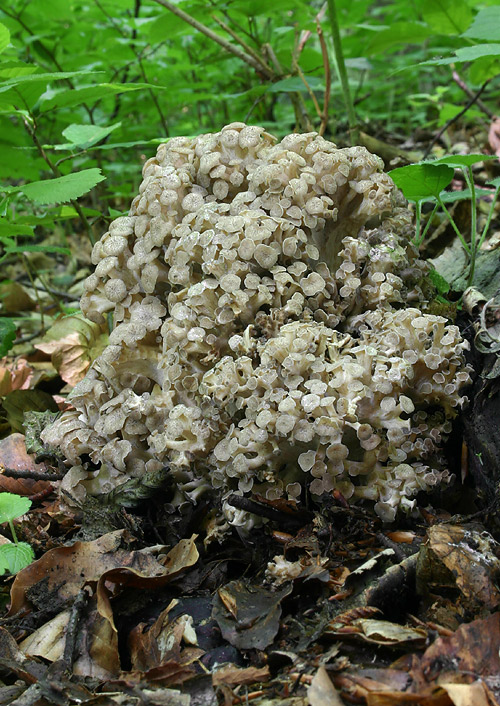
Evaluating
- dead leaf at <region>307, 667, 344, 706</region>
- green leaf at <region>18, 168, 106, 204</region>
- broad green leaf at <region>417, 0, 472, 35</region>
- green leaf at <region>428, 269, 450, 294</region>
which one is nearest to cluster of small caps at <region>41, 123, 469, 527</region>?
green leaf at <region>18, 168, 106, 204</region>

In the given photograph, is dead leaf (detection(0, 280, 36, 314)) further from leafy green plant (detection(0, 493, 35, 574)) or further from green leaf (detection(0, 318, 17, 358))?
leafy green plant (detection(0, 493, 35, 574))

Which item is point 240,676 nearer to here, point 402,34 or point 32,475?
point 32,475

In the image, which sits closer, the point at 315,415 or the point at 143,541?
the point at 315,415

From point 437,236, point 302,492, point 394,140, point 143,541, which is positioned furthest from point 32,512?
point 394,140

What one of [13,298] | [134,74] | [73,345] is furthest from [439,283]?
[134,74]

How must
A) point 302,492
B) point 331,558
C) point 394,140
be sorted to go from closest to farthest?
point 331,558, point 302,492, point 394,140

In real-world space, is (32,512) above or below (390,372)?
below

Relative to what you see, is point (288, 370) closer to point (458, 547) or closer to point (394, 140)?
point (458, 547)
